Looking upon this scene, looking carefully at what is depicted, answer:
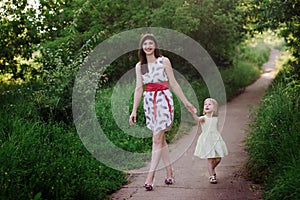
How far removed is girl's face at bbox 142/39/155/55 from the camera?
18.7ft

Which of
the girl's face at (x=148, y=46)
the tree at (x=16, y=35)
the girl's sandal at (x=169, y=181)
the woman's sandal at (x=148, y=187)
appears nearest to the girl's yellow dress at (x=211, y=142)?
the girl's sandal at (x=169, y=181)

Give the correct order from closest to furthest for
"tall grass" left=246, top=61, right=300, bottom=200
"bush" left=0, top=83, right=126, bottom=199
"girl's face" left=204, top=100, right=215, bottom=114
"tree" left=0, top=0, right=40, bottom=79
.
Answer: "bush" left=0, top=83, right=126, bottom=199 < "tall grass" left=246, top=61, right=300, bottom=200 < "girl's face" left=204, top=100, right=215, bottom=114 < "tree" left=0, top=0, right=40, bottom=79

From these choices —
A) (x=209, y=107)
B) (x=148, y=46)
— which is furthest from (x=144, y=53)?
(x=209, y=107)

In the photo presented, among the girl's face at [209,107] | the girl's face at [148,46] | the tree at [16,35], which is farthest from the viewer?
the tree at [16,35]

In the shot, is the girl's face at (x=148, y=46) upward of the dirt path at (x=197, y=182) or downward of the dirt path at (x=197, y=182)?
upward

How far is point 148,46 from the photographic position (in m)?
5.69

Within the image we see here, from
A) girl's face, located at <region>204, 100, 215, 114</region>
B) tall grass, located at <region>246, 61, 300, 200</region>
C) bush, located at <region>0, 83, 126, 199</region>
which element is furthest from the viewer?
girl's face, located at <region>204, 100, 215, 114</region>

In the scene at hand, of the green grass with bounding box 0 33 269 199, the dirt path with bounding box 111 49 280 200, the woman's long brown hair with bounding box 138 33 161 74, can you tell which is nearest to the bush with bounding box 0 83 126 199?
the green grass with bounding box 0 33 269 199

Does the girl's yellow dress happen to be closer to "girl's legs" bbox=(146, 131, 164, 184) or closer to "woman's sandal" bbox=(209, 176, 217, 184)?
"woman's sandal" bbox=(209, 176, 217, 184)

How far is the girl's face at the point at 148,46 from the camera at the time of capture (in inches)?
224

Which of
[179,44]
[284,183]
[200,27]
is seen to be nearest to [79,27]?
[179,44]

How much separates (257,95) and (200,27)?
13.7 feet

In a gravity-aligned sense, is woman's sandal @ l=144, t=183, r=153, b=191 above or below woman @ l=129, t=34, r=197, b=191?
below

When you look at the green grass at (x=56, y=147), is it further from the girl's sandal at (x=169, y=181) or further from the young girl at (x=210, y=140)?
the young girl at (x=210, y=140)
